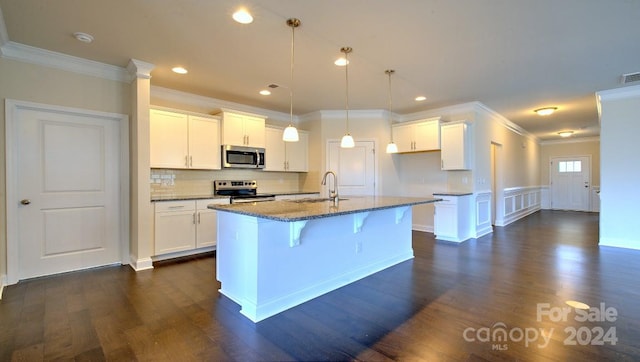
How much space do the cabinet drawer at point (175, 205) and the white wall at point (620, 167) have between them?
662cm

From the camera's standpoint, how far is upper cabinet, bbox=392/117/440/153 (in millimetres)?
5762

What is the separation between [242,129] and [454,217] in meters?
4.01

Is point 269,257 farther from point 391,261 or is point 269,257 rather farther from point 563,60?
point 563,60

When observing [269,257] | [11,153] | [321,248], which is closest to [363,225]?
[321,248]

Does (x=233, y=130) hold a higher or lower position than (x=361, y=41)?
lower

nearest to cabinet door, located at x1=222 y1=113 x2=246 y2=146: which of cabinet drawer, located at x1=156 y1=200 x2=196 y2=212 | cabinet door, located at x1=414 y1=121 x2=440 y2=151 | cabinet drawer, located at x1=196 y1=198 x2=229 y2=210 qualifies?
cabinet drawer, located at x1=196 y1=198 x2=229 y2=210

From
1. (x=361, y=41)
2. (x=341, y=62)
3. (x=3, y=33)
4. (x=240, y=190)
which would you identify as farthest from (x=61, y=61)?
(x=361, y=41)

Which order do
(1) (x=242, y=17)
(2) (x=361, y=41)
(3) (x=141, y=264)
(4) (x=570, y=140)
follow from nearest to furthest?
(1) (x=242, y=17), (2) (x=361, y=41), (3) (x=141, y=264), (4) (x=570, y=140)

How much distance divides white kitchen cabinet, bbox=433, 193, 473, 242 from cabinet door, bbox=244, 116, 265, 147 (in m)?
3.40

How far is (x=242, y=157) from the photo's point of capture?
5.26 m

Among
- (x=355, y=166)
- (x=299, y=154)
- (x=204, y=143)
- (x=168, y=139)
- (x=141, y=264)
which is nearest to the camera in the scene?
(x=141, y=264)

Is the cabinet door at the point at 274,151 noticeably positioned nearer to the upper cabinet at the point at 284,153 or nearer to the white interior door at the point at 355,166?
the upper cabinet at the point at 284,153

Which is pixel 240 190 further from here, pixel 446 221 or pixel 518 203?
pixel 518 203

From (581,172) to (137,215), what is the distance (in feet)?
41.9
